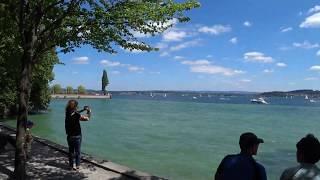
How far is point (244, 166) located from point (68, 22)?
6.79m

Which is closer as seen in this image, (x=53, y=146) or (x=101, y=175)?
(x=101, y=175)

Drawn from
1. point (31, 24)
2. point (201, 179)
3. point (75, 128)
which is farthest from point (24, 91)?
point (201, 179)

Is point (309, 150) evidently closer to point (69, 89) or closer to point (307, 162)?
point (307, 162)

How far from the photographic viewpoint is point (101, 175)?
37.9 feet

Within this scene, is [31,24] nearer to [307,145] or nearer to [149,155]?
[307,145]

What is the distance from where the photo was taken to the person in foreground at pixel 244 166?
5.18 metres

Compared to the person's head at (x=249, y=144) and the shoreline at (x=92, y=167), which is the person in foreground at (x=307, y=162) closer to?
the person's head at (x=249, y=144)

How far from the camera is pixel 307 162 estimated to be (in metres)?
4.76

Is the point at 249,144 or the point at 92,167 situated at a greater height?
the point at 249,144

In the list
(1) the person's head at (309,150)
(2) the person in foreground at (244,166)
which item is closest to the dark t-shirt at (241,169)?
(2) the person in foreground at (244,166)

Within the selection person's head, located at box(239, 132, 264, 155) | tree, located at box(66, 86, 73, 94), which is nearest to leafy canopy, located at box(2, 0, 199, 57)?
person's head, located at box(239, 132, 264, 155)

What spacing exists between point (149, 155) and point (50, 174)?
40.8 feet

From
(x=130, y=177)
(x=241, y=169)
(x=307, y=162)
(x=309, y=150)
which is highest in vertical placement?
(x=309, y=150)

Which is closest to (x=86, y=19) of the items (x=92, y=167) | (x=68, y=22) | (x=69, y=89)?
(x=68, y=22)
